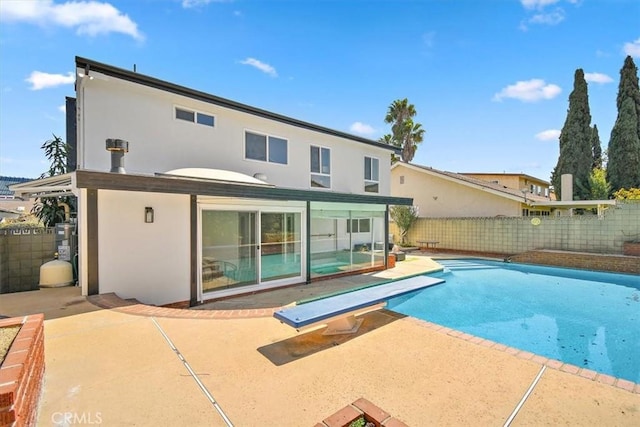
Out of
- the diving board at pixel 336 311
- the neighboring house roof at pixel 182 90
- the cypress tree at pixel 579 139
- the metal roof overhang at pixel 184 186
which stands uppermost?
the cypress tree at pixel 579 139

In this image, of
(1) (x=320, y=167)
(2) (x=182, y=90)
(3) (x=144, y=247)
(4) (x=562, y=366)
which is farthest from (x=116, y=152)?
(4) (x=562, y=366)

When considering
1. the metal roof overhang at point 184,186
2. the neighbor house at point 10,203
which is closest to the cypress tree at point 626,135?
the metal roof overhang at point 184,186

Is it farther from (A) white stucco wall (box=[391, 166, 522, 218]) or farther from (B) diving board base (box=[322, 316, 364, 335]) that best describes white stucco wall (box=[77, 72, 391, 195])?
(A) white stucco wall (box=[391, 166, 522, 218])

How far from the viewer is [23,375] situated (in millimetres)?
2738

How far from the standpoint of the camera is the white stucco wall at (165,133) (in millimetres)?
8250

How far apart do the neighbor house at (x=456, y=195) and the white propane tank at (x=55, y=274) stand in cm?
2420

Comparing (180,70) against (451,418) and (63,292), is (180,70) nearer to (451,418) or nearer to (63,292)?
(63,292)

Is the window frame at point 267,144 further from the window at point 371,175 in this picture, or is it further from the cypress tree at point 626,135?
the cypress tree at point 626,135

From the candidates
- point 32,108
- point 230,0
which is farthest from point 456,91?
point 32,108

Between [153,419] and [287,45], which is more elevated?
Result: [287,45]

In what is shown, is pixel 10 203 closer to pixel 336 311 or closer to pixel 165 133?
pixel 165 133

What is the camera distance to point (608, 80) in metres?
27.2

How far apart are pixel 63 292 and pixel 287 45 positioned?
13128 mm

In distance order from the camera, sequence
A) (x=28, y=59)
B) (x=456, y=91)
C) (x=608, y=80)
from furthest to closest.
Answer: (x=608, y=80) → (x=456, y=91) → (x=28, y=59)
